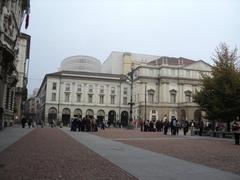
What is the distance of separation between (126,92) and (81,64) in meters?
22.5

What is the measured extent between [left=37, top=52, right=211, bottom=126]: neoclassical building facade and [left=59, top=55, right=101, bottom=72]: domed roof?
49.7ft

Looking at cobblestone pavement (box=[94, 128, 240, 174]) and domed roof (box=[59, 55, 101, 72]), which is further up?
domed roof (box=[59, 55, 101, 72])

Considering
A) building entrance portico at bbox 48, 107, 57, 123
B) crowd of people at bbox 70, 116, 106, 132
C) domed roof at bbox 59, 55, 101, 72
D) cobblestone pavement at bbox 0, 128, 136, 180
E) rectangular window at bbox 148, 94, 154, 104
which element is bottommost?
cobblestone pavement at bbox 0, 128, 136, 180

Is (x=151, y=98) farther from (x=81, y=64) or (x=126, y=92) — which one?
(x=81, y=64)

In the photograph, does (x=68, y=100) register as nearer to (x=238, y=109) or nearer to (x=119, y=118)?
(x=119, y=118)

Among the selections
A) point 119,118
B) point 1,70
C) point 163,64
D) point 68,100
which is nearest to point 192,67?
point 163,64

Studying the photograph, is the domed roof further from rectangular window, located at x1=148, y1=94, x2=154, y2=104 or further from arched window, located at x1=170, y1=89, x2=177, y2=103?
arched window, located at x1=170, y1=89, x2=177, y2=103

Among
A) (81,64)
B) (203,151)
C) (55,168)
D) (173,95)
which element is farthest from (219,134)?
(81,64)

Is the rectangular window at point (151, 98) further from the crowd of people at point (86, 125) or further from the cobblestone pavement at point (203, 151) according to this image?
the cobblestone pavement at point (203, 151)

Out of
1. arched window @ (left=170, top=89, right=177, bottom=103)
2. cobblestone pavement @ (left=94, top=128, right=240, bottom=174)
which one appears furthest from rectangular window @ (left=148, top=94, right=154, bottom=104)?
cobblestone pavement @ (left=94, top=128, right=240, bottom=174)

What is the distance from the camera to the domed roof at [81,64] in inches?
4656

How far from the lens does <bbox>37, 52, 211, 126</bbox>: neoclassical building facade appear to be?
95.5 metres

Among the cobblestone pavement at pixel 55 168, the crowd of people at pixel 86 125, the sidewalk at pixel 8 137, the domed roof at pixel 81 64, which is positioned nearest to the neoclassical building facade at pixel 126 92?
the domed roof at pixel 81 64

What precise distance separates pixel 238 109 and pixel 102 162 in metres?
24.9
